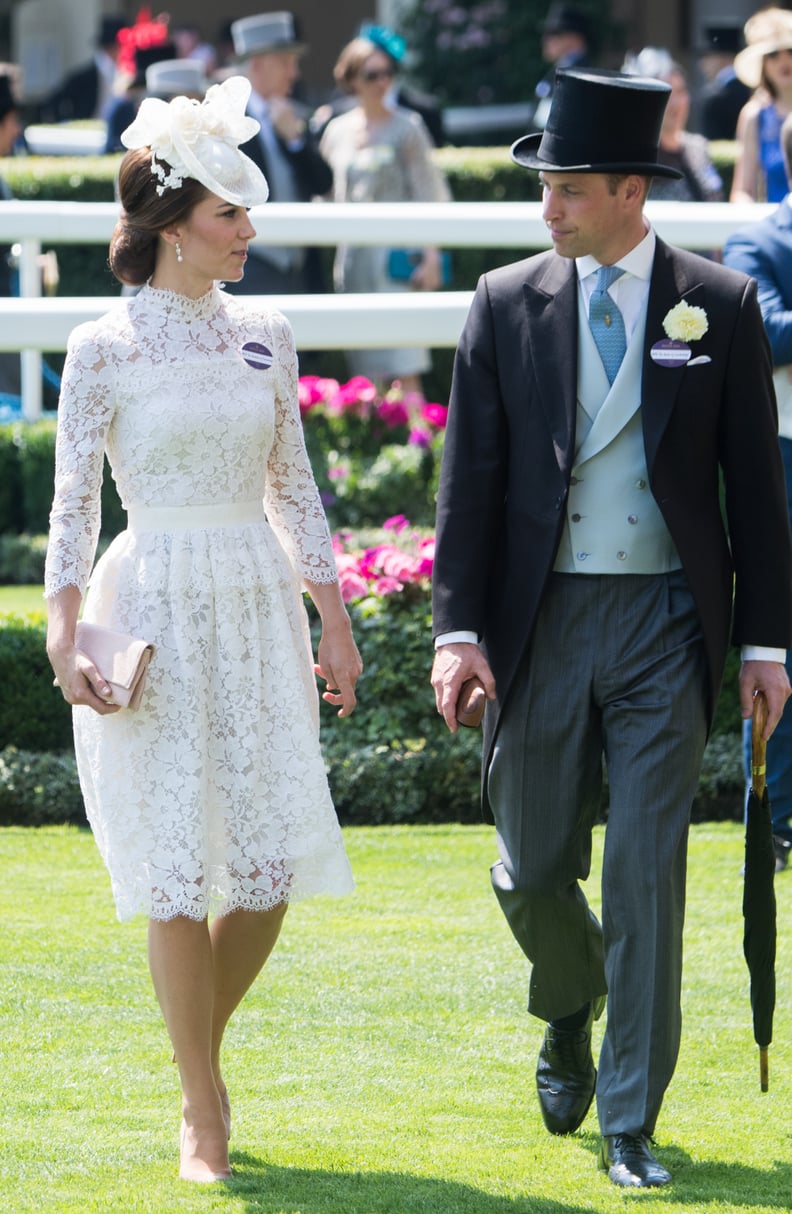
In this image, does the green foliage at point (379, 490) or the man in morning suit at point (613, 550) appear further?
the green foliage at point (379, 490)

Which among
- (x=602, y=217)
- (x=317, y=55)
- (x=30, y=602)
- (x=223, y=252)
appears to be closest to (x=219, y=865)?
(x=223, y=252)

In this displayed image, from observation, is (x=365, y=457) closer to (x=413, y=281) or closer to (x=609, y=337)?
(x=413, y=281)

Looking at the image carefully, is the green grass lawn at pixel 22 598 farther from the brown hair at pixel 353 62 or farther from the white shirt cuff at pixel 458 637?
the white shirt cuff at pixel 458 637

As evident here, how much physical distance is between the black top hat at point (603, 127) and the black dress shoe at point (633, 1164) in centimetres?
174

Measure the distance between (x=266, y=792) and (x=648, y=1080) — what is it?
0.85m

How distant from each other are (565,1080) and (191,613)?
1.16 meters

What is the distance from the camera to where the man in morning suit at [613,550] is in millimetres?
3863

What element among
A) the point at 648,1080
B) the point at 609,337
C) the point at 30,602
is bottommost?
the point at 30,602

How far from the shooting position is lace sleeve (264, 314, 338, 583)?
4.08 meters

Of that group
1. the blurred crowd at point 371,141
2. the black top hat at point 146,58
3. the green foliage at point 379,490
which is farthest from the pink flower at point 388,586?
the black top hat at point 146,58

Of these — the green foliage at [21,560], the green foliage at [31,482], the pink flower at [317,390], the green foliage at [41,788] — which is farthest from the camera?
the pink flower at [317,390]

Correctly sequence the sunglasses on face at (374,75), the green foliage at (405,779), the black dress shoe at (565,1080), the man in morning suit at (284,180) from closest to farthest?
1. the black dress shoe at (565,1080)
2. the green foliage at (405,779)
3. the man in morning suit at (284,180)
4. the sunglasses on face at (374,75)

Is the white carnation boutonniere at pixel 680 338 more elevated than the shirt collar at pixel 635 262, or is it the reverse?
the shirt collar at pixel 635 262

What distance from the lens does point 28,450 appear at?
8.67m
